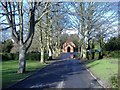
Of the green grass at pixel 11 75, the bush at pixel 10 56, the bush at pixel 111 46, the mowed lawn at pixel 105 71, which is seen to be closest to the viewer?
the green grass at pixel 11 75

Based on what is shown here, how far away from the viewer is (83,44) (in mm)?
61219

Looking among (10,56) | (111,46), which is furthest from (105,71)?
(111,46)

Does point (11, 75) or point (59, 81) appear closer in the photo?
point (59, 81)

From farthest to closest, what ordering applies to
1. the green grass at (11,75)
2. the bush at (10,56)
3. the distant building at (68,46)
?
the distant building at (68,46)
the bush at (10,56)
the green grass at (11,75)

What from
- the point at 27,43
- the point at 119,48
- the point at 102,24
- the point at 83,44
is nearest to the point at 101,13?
the point at 102,24

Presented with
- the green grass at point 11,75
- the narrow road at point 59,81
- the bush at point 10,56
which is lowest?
the narrow road at point 59,81

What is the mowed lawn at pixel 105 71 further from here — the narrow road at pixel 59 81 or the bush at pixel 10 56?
the bush at pixel 10 56

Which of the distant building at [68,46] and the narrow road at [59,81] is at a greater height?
the distant building at [68,46]

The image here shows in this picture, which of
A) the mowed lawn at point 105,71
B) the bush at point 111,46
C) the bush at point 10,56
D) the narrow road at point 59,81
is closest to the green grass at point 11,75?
the narrow road at point 59,81

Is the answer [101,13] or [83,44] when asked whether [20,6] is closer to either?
[101,13]

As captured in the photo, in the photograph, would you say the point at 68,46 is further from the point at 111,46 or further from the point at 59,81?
the point at 59,81

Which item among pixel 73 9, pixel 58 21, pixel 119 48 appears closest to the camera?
pixel 73 9

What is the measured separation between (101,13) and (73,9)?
5.23 metres

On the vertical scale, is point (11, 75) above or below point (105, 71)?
below
